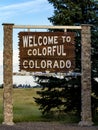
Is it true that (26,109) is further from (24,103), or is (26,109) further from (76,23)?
(76,23)

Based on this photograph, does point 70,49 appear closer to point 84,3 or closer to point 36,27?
point 36,27

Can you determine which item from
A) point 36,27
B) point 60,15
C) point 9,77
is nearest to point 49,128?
point 9,77

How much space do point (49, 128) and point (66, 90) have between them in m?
5.10

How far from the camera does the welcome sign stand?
22.4 metres

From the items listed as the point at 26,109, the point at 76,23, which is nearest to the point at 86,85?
the point at 76,23

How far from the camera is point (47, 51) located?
22391mm

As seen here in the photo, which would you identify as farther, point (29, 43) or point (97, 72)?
point (97, 72)

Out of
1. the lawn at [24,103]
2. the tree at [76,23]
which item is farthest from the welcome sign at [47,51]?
the lawn at [24,103]

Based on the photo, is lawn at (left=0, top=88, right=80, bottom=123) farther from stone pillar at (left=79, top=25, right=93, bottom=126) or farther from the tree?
stone pillar at (left=79, top=25, right=93, bottom=126)

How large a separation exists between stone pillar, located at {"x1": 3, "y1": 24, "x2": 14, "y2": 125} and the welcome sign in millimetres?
507

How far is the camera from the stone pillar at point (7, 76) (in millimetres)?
22016

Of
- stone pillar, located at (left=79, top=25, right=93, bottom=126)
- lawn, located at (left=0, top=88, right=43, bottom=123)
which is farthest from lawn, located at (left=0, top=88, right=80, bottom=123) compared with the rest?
stone pillar, located at (left=79, top=25, right=93, bottom=126)

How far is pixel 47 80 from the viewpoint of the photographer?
2494cm

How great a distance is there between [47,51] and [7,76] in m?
2.01
